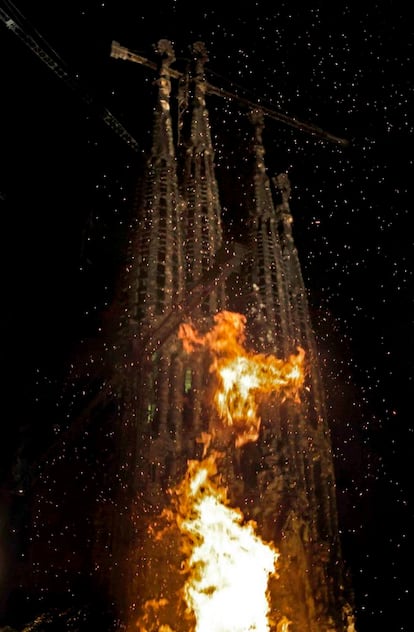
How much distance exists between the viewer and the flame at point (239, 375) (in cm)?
1619

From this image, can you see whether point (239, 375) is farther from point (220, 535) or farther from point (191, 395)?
point (220, 535)

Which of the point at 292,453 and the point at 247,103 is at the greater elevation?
the point at 247,103

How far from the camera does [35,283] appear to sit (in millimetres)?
17734

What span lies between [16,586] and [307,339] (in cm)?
1166

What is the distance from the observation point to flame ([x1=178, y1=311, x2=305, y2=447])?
16.2m

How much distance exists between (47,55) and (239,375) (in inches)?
409

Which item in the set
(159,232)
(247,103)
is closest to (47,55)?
(159,232)

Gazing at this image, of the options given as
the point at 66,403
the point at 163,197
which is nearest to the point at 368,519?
the point at 66,403

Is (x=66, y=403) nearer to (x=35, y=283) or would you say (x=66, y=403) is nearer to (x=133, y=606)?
(x=35, y=283)

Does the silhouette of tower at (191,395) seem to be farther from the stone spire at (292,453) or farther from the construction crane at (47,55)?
the construction crane at (47,55)

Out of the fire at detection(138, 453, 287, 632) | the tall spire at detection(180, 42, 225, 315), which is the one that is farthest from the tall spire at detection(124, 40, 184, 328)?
the fire at detection(138, 453, 287, 632)

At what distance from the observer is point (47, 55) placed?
14.7 metres

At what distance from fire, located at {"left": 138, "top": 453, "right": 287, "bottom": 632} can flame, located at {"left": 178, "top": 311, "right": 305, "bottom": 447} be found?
1851 millimetres

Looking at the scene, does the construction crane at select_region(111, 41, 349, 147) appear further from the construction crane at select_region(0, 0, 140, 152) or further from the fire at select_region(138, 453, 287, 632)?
the fire at select_region(138, 453, 287, 632)
